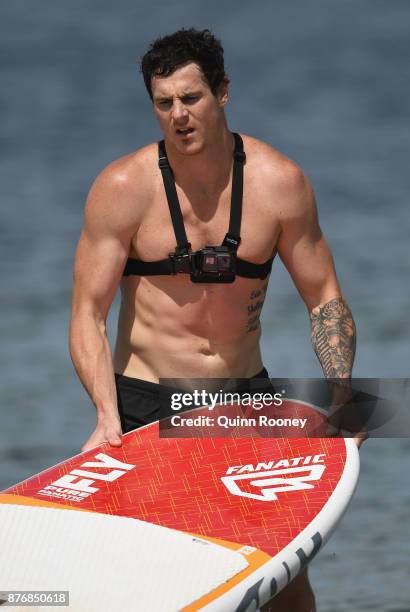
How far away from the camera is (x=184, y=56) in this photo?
20.8 ft

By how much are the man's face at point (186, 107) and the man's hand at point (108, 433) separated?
3.75 ft

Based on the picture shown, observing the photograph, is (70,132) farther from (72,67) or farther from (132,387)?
(132,387)

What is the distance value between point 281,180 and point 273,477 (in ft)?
4.07

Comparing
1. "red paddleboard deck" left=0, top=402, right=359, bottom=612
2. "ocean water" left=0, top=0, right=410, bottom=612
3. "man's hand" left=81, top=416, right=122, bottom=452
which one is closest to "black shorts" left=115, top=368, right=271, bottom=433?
"red paddleboard deck" left=0, top=402, right=359, bottom=612

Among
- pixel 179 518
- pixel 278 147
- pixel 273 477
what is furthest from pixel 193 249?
pixel 278 147

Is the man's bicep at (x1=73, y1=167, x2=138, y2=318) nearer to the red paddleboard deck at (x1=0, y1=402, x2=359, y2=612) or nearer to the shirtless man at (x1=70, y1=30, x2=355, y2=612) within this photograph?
the shirtless man at (x1=70, y1=30, x2=355, y2=612)

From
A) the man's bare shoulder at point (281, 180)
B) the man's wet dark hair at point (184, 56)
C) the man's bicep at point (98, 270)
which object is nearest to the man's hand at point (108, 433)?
the man's bicep at point (98, 270)

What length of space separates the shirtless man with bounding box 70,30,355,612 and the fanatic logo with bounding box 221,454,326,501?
1.58 ft

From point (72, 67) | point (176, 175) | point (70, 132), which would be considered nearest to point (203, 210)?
point (176, 175)

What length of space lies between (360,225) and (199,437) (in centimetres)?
678

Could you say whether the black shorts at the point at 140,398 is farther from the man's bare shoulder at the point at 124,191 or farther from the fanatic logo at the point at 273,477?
the man's bare shoulder at the point at 124,191

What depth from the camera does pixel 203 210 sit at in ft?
21.6

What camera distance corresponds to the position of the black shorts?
6.73 m

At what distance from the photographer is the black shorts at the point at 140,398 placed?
673cm
